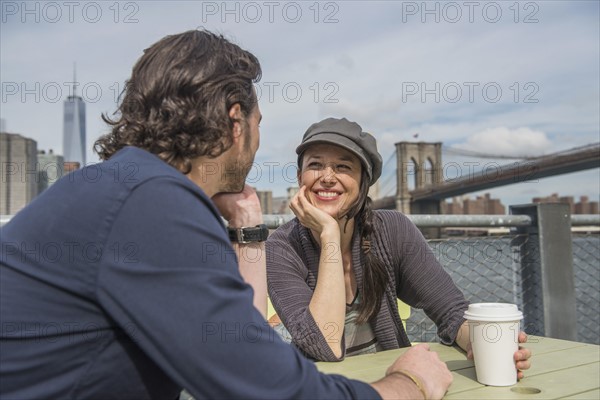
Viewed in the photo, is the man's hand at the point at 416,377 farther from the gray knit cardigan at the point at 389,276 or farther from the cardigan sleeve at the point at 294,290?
the gray knit cardigan at the point at 389,276

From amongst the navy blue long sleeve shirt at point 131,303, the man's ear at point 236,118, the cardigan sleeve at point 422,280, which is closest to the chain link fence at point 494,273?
the cardigan sleeve at point 422,280

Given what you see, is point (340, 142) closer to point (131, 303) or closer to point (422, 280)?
point (422, 280)

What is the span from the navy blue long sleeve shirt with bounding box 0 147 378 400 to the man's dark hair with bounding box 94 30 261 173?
0.17 metres

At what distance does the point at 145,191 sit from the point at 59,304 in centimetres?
22

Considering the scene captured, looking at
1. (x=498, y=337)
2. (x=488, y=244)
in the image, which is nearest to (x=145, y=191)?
(x=498, y=337)

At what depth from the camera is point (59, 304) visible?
2.79ft

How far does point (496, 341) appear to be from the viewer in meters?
1.28

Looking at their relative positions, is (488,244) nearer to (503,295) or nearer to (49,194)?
(503,295)

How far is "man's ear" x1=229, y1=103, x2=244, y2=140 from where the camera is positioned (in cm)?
112

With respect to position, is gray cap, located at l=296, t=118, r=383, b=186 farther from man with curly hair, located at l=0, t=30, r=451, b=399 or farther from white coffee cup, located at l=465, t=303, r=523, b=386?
man with curly hair, located at l=0, t=30, r=451, b=399

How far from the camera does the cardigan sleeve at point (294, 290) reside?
163 centimetres

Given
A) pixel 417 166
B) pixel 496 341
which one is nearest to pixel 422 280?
pixel 496 341

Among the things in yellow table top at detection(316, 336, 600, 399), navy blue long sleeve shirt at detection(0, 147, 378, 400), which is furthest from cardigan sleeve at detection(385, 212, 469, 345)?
navy blue long sleeve shirt at detection(0, 147, 378, 400)

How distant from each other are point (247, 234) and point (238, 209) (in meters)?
0.09
